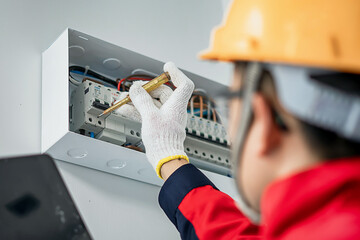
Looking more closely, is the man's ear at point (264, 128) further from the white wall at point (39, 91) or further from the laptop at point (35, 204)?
the white wall at point (39, 91)

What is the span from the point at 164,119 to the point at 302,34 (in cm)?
69

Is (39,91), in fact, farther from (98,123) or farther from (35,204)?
(35,204)

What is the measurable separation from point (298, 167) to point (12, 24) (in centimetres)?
114

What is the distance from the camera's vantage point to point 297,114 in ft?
2.14

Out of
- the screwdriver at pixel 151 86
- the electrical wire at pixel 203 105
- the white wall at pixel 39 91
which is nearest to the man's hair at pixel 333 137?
the screwdriver at pixel 151 86

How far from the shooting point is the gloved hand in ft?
4.60

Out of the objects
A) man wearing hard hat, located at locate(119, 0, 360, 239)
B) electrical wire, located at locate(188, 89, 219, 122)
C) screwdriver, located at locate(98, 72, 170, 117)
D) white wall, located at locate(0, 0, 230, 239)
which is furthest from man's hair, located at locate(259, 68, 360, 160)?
electrical wire, located at locate(188, 89, 219, 122)

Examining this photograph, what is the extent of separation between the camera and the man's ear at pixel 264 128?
0.68m

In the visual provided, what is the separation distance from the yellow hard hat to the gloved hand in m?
0.67

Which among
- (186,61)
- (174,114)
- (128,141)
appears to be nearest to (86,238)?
(174,114)

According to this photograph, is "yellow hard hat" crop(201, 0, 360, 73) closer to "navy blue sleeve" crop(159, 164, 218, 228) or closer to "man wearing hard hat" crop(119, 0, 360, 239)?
"man wearing hard hat" crop(119, 0, 360, 239)

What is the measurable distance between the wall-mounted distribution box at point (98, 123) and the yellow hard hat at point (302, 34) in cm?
69

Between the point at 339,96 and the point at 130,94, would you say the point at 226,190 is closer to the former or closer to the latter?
the point at 130,94

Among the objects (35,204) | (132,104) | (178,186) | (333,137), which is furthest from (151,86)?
(333,137)
